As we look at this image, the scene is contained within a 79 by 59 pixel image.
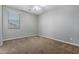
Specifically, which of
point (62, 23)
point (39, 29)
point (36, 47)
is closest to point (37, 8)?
point (39, 29)

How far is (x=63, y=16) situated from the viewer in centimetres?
221

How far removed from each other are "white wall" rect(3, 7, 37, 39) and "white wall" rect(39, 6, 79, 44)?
19 cm

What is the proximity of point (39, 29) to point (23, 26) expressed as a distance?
1.31ft

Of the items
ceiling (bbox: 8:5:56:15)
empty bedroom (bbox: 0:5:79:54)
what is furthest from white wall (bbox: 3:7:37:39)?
ceiling (bbox: 8:5:56:15)

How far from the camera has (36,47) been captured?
228 centimetres

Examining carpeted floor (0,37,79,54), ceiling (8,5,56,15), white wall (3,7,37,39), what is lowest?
carpeted floor (0,37,79,54)

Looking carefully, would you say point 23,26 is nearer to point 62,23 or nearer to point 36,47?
point 36,47

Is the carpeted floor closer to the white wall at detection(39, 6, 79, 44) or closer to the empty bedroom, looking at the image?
the empty bedroom

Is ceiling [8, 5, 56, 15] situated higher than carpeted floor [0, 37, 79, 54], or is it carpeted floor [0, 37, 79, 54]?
ceiling [8, 5, 56, 15]

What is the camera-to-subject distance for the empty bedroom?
7.14 feet

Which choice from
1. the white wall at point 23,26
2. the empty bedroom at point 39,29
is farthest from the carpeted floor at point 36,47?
the white wall at point 23,26

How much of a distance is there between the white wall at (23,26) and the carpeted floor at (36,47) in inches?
5.6

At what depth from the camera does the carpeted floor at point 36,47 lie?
2.21m
